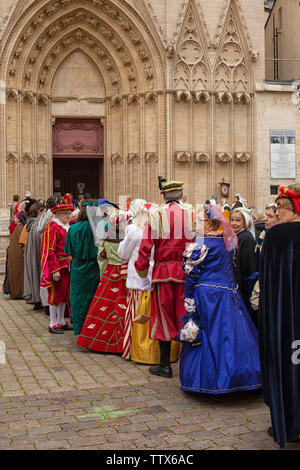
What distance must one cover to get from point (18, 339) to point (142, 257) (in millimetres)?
2738

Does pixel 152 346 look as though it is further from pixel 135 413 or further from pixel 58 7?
pixel 58 7

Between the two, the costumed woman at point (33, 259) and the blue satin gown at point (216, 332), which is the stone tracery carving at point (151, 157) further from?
the blue satin gown at point (216, 332)

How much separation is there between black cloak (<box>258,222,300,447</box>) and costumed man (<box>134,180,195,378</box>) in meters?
1.85

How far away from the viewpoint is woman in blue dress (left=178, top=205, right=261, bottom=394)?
497cm

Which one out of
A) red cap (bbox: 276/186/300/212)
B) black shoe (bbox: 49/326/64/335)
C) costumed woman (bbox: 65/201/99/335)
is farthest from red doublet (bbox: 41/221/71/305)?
red cap (bbox: 276/186/300/212)

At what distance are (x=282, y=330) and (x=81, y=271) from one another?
3924 mm

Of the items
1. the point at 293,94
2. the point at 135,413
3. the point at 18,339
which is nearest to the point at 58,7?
the point at 293,94

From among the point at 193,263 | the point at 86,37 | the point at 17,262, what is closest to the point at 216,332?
the point at 193,263

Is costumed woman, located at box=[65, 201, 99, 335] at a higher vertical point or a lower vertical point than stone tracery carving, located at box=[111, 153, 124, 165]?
lower

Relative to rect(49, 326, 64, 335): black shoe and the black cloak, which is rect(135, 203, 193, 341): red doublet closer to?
the black cloak

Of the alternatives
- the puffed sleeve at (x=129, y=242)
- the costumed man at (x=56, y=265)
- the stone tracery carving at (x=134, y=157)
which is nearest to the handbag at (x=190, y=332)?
the puffed sleeve at (x=129, y=242)

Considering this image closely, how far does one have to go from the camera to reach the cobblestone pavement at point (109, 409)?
420 centimetres

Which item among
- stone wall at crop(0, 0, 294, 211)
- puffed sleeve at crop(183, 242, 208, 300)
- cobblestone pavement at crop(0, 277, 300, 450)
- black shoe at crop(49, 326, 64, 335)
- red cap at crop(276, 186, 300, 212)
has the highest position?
stone wall at crop(0, 0, 294, 211)

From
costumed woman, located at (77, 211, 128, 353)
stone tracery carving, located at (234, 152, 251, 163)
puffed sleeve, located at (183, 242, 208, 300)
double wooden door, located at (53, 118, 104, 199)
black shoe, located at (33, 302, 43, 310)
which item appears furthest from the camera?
double wooden door, located at (53, 118, 104, 199)
